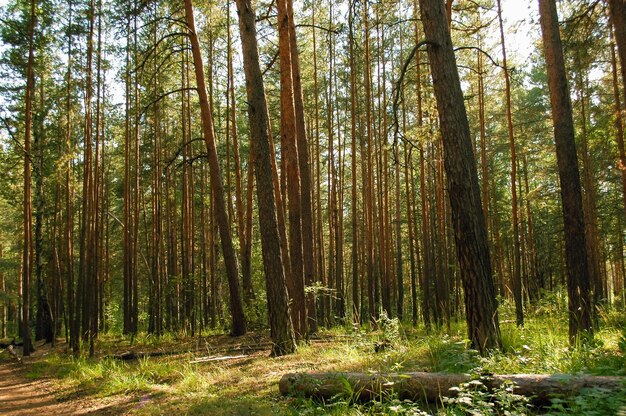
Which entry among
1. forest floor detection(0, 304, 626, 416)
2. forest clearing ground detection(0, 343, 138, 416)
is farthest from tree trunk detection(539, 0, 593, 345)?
forest clearing ground detection(0, 343, 138, 416)

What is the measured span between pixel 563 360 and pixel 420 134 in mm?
4927

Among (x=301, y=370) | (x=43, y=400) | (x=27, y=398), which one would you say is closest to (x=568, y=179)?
(x=301, y=370)

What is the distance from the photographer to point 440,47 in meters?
5.54

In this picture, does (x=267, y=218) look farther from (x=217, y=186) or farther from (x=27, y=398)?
(x=27, y=398)

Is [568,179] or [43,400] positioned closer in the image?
[568,179]

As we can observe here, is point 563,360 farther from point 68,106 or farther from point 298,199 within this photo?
point 68,106

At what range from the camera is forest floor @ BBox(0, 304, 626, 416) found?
3734 mm

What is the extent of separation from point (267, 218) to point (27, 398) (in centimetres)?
532

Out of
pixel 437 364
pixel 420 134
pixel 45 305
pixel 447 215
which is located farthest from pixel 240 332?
pixel 447 215

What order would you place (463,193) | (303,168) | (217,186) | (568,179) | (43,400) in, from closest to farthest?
(463,193), (568,179), (43,400), (303,168), (217,186)

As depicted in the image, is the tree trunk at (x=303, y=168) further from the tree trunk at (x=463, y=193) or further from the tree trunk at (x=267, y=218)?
the tree trunk at (x=463, y=193)

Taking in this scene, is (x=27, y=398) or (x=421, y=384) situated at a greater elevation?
(x=421, y=384)

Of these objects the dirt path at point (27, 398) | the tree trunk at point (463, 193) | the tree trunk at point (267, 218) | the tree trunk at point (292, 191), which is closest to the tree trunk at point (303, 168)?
the tree trunk at point (292, 191)

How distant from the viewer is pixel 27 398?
763 cm
